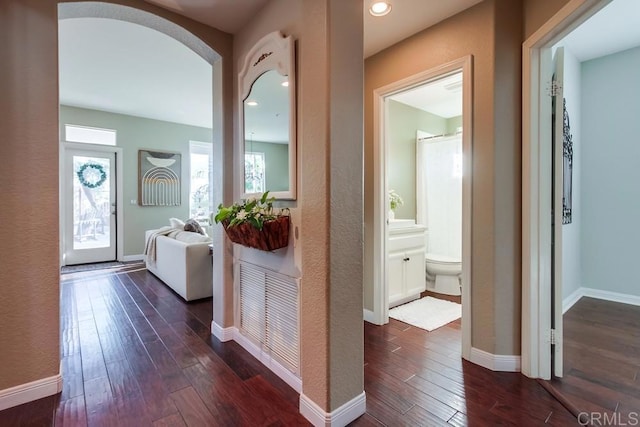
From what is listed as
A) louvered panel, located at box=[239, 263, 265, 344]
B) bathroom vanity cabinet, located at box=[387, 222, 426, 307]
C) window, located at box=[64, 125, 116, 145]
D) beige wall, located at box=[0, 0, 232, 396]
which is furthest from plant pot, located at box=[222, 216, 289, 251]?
window, located at box=[64, 125, 116, 145]

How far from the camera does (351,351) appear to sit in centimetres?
156

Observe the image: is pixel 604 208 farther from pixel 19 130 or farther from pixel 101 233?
pixel 101 233

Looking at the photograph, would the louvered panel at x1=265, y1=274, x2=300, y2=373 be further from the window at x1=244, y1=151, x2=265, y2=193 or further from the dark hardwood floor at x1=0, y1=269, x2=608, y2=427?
the window at x1=244, y1=151, x2=265, y2=193

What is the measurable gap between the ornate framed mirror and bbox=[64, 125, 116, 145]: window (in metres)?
4.51

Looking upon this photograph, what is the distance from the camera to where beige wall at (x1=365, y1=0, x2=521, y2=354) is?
194 cm

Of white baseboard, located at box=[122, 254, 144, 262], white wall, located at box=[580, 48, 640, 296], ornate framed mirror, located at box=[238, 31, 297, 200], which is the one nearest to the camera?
ornate framed mirror, located at box=[238, 31, 297, 200]

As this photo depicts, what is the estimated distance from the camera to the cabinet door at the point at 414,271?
10.6ft

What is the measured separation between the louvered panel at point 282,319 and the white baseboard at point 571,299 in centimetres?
288

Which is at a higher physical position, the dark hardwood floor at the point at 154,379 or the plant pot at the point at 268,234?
the plant pot at the point at 268,234

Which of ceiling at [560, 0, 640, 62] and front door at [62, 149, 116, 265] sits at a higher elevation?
ceiling at [560, 0, 640, 62]

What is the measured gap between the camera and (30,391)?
5.57 ft

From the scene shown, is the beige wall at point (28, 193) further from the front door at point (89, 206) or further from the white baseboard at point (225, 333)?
the front door at point (89, 206)

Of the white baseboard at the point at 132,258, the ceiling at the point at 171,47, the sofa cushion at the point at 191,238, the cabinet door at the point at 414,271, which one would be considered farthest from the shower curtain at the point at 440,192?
the white baseboard at the point at 132,258

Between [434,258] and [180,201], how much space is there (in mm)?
4979
